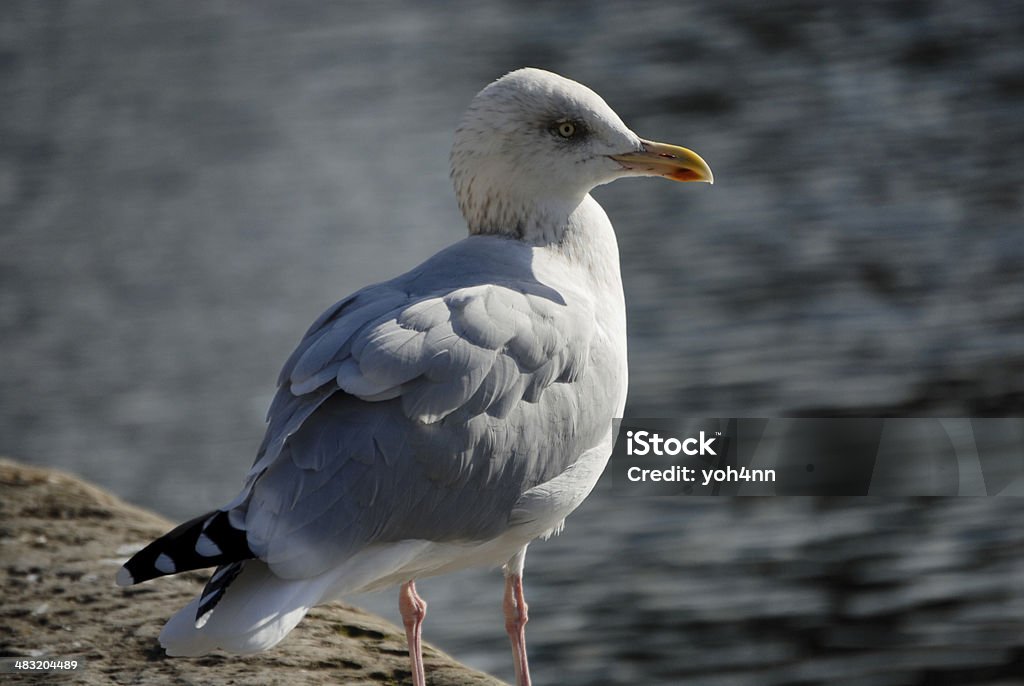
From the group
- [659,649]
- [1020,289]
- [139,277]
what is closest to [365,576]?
[659,649]

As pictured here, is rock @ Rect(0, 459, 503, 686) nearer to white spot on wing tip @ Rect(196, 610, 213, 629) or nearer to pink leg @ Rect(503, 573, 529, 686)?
pink leg @ Rect(503, 573, 529, 686)

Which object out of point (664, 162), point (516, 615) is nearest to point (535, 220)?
point (664, 162)

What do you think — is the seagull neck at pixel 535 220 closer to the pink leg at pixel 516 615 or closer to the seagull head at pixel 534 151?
the seagull head at pixel 534 151

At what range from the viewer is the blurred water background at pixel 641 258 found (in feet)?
20.4

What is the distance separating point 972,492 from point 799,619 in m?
1.31

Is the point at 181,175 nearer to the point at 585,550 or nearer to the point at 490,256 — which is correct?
the point at 585,550

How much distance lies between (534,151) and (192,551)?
5.37 feet

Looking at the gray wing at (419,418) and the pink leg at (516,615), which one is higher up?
the gray wing at (419,418)

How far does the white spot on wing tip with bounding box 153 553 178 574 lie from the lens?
129 inches

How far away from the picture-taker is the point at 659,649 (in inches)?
235

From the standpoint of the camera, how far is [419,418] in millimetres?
3641

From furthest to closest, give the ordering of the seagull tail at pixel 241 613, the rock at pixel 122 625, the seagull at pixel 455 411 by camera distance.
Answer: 1. the rock at pixel 122 625
2. the seagull at pixel 455 411
3. the seagull tail at pixel 241 613

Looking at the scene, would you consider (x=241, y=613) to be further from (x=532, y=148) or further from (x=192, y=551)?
(x=532, y=148)

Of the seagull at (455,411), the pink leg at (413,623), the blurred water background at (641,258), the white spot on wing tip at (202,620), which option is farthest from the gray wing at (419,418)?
the blurred water background at (641,258)
